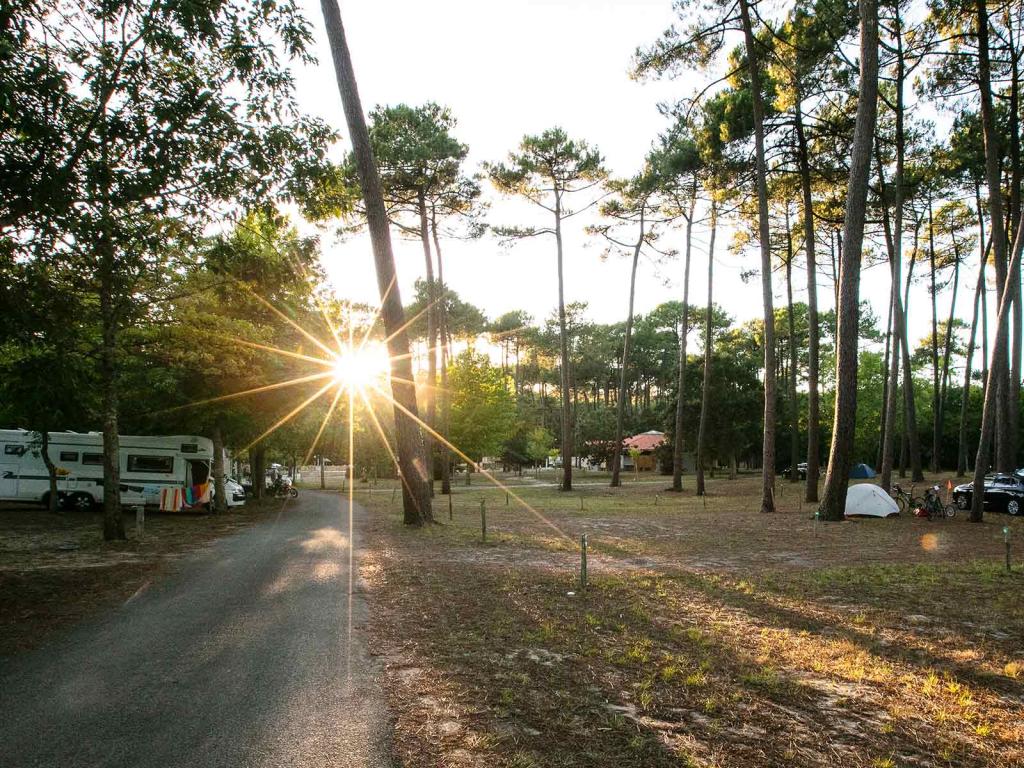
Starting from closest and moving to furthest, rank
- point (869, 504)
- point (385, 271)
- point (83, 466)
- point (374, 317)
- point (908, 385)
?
point (385, 271) → point (869, 504) → point (83, 466) → point (908, 385) → point (374, 317)

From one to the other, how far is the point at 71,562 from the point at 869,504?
20201mm

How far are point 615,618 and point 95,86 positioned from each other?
9122 mm

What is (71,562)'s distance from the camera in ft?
39.2

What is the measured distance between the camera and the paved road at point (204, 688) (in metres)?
4.01

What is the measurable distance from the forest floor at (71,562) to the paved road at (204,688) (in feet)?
2.13

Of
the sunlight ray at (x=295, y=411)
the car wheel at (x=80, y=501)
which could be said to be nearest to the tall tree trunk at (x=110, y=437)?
the sunlight ray at (x=295, y=411)

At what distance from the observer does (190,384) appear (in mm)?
21828

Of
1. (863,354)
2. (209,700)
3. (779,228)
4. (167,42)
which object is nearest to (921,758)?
(209,700)

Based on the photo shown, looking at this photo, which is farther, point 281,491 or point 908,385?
point 281,491

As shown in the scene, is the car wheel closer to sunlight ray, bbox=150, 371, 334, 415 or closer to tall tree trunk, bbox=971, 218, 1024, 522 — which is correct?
sunlight ray, bbox=150, 371, 334, 415

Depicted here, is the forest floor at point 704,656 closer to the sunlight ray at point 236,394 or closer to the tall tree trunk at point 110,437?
the tall tree trunk at point 110,437

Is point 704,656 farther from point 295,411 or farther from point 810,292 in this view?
point 295,411

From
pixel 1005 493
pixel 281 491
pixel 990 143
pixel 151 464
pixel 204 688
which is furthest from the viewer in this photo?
pixel 281 491

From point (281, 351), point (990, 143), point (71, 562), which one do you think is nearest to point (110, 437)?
point (71, 562)
